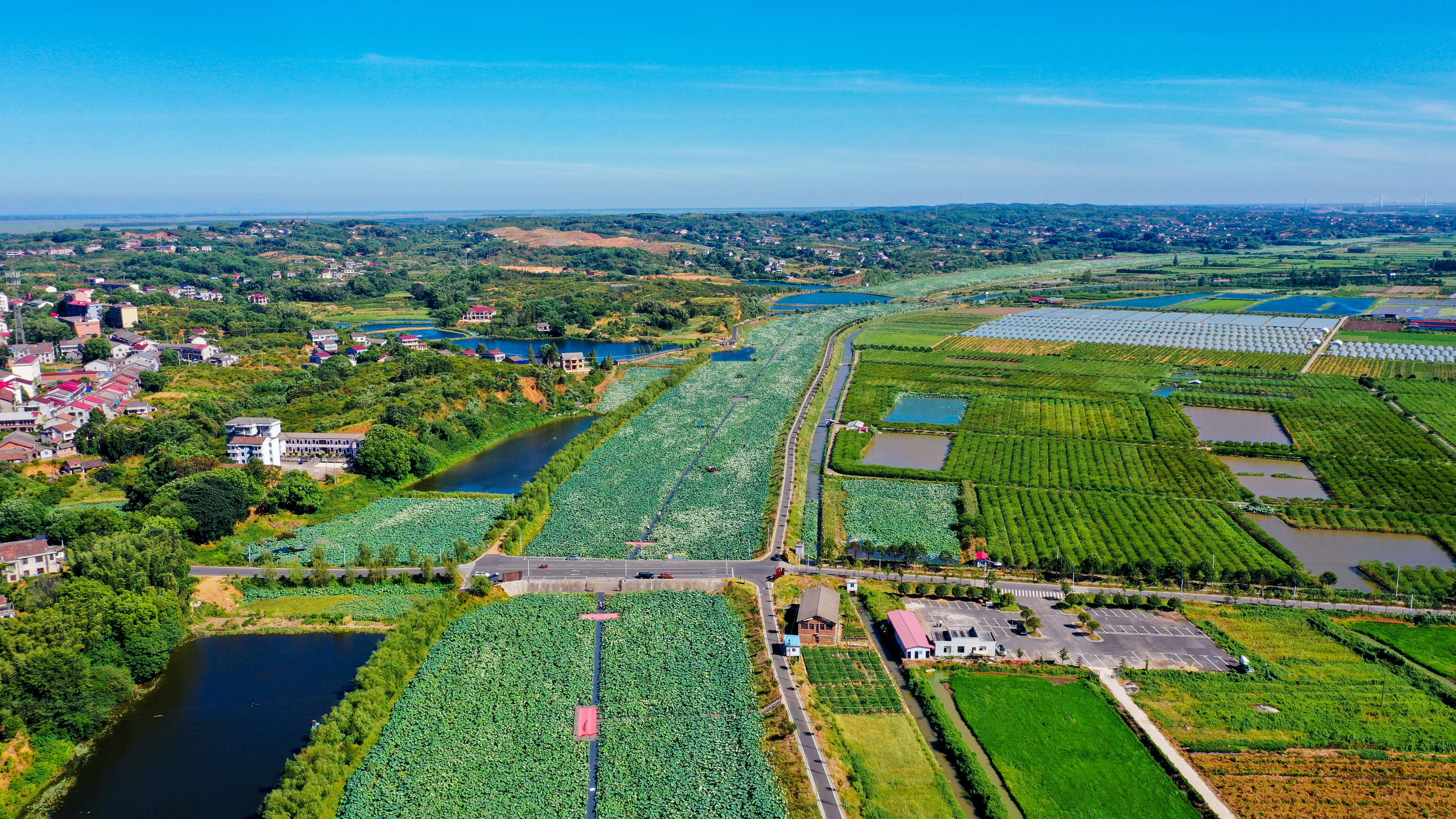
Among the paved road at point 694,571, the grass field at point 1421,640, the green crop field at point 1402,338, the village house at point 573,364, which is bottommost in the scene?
the grass field at point 1421,640

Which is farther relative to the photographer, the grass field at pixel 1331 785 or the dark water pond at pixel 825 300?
the dark water pond at pixel 825 300

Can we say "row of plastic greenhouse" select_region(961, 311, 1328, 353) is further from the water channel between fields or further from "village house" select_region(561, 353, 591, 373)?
"village house" select_region(561, 353, 591, 373)

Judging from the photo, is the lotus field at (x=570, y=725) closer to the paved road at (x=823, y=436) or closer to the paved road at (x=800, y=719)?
the paved road at (x=800, y=719)

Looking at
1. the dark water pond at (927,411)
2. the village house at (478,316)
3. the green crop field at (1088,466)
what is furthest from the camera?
the village house at (478,316)

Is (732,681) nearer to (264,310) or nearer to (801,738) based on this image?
(801,738)

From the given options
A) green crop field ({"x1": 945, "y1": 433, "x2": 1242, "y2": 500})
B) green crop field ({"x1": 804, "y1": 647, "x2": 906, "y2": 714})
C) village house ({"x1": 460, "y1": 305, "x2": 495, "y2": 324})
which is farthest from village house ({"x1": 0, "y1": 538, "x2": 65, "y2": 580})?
village house ({"x1": 460, "y1": 305, "x2": 495, "y2": 324})

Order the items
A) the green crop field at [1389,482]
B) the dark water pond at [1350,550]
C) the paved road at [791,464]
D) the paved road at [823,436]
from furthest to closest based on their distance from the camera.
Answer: the paved road at [823,436] < the green crop field at [1389,482] < the paved road at [791,464] < the dark water pond at [1350,550]

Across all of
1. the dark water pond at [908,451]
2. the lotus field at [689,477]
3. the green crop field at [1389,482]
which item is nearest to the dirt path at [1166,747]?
the lotus field at [689,477]
